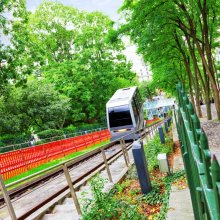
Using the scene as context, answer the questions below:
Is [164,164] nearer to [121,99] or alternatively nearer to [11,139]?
[121,99]

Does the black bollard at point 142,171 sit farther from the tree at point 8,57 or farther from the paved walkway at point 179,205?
the tree at point 8,57

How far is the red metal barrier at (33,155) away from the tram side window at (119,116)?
3.34m

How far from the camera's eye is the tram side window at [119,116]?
73.5 feet

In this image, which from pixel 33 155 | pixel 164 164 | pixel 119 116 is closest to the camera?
pixel 164 164

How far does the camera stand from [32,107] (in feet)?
94.0

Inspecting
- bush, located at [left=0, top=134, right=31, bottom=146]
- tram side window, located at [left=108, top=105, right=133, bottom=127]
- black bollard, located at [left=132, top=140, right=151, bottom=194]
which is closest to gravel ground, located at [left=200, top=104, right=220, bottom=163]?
black bollard, located at [left=132, top=140, right=151, bottom=194]

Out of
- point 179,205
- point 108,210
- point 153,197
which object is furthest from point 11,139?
point 179,205

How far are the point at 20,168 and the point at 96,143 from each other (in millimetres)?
13120

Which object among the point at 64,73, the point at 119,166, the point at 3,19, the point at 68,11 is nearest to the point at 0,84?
the point at 3,19

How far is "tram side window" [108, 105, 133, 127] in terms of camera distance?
882 inches

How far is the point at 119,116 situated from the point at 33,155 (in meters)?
9.00

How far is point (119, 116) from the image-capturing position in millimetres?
22625

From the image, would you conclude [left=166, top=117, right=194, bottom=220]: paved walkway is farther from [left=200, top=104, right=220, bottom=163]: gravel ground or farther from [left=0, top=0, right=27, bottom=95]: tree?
[left=0, top=0, right=27, bottom=95]: tree

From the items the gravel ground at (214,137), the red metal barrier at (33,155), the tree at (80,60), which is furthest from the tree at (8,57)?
the tree at (80,60)
